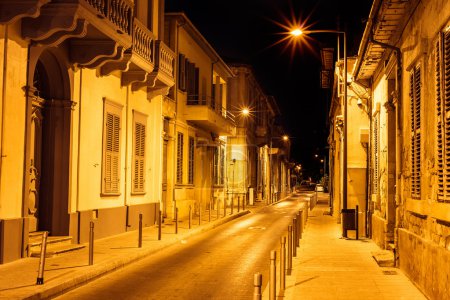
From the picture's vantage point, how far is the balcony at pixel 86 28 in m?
13.1

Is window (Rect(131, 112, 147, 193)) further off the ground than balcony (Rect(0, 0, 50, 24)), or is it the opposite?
balcony (Rect(0, 0, 50, 24))

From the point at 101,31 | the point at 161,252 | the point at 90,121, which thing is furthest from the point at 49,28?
the point at 161,252

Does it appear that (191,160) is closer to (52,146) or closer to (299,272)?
(52,146)

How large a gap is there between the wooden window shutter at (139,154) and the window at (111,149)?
1.74 m

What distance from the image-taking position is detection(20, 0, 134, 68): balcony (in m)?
13.1

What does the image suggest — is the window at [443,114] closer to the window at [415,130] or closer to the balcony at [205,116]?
the window at [415,130]

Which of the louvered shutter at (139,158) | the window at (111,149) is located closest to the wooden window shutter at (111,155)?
the window at (111,149)

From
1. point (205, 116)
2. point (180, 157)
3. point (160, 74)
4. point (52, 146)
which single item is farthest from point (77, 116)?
point (205, 116)

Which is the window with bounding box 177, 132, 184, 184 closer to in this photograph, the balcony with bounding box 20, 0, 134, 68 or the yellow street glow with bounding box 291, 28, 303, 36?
the balcony with bounding box 20, 0, 134, 68

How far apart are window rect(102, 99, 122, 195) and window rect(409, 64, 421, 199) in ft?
31.1

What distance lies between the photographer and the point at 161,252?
16.4m

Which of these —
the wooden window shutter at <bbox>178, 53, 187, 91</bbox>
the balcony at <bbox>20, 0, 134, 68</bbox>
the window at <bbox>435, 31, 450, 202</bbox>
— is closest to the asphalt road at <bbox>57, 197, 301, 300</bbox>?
the window at <bbox>435, 31, 450, 202</bbox>

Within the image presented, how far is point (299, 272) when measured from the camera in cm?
1216

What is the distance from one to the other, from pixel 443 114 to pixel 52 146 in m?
10.2
